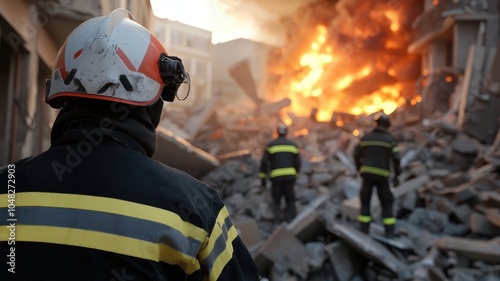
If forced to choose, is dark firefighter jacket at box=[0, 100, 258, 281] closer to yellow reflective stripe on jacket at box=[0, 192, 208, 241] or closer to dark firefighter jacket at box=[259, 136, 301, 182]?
yellow reflective stripe on jacket at box=[0, 192, 208, 241]

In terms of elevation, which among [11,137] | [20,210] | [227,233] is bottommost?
[11,137]

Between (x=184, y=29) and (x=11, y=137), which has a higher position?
(x=184, y=29)

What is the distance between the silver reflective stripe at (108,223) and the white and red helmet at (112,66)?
0.41 meters

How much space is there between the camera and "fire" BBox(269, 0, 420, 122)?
23.3m

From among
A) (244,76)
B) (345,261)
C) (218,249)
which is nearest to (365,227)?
(345,261)

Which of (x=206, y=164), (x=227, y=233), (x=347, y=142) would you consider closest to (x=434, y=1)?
(x=347, y=142)

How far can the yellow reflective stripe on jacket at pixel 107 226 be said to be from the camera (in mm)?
1262

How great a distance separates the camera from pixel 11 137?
18.8 ft

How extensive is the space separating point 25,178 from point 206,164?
8.94 meters

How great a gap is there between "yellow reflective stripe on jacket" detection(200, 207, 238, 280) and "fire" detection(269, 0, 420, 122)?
2092cm

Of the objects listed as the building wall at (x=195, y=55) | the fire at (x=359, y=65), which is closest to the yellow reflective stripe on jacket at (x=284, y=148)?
the fire at (x=359, y=65)

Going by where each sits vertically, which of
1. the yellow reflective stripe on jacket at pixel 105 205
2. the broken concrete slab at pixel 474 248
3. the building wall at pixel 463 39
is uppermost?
the building wall at pixel 463 39

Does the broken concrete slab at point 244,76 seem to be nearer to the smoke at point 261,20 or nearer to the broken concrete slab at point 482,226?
the smoke at point 261,20

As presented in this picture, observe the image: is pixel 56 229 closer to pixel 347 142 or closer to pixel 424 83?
pixel 347 142
